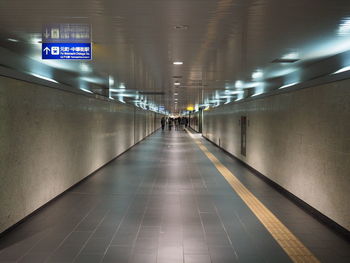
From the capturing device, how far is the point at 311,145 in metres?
4.82

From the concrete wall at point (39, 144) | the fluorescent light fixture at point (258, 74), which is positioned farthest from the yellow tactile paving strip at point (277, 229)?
the concrete wall at point (39, 144)

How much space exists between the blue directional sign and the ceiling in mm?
212

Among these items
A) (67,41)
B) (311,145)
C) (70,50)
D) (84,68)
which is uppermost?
(84,68)

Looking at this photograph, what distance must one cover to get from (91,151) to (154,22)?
508 cm

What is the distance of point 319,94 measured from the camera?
4.57 meters

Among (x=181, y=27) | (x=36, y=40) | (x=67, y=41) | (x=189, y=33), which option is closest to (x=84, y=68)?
(x=36, y=40)

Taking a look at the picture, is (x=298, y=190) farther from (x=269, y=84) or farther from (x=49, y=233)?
(x=269, y=84)

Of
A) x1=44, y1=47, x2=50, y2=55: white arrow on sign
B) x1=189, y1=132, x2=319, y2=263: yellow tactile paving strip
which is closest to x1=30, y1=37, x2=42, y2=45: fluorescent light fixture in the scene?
x1=44, y1=47, x2=50, y2=55: white arrow on sign

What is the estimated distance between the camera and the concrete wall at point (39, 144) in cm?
381

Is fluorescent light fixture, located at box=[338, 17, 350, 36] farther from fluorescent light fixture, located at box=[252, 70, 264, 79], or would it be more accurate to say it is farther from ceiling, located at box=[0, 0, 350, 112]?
fluorescent light fixture, located at box=[252, 70, 264, 79]

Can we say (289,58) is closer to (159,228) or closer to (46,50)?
(159,228)

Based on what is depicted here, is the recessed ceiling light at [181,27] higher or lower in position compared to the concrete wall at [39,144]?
higher

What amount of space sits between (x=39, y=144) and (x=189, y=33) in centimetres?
301

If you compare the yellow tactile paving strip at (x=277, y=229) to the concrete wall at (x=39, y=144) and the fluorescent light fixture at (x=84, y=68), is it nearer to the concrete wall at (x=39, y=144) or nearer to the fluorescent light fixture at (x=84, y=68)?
the concrete wall at (x=39, y=144)
